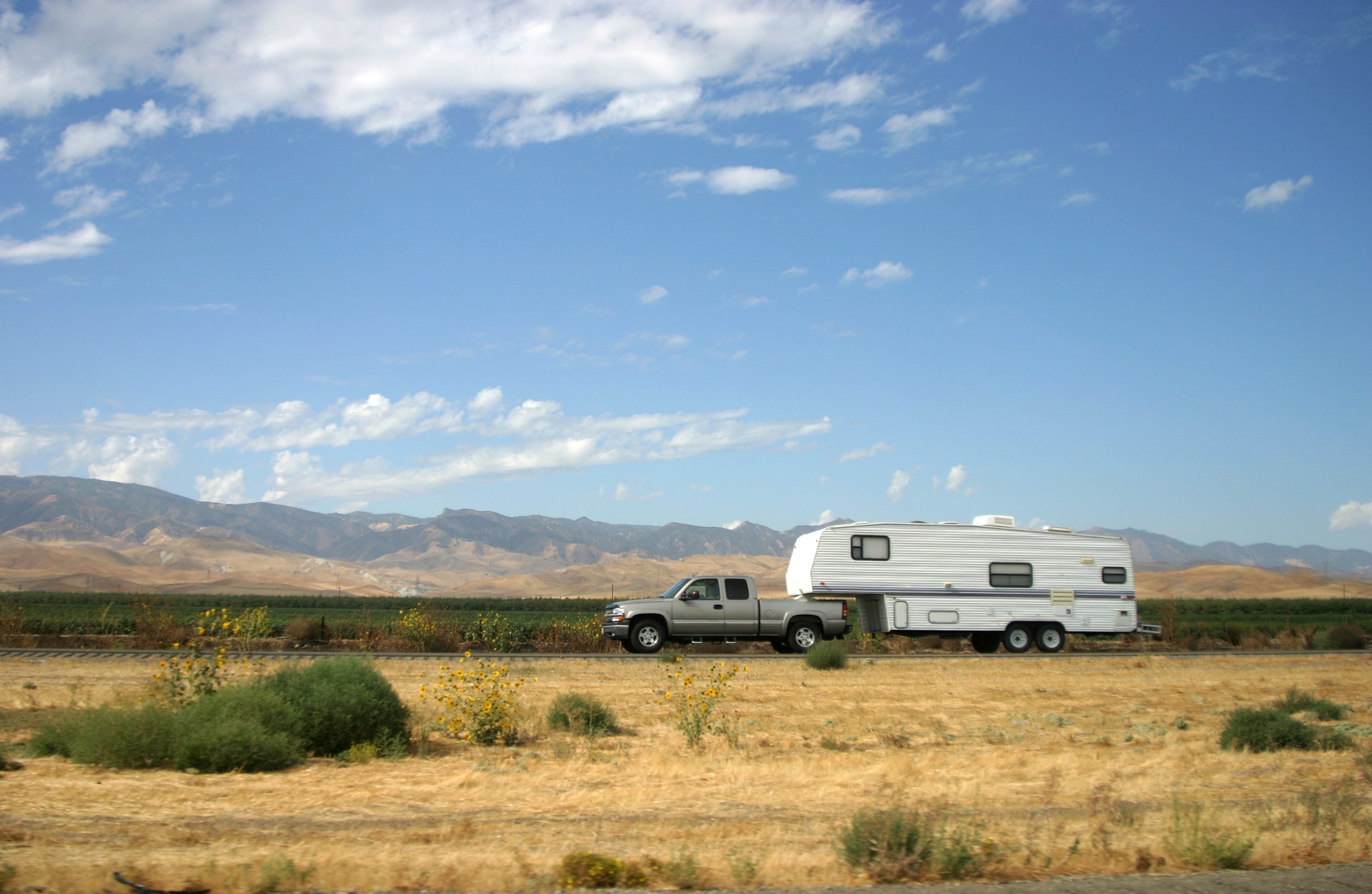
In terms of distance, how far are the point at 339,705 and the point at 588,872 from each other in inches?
232

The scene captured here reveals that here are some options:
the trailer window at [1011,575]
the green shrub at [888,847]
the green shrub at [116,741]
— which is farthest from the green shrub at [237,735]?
the trailer window at [1011,575]

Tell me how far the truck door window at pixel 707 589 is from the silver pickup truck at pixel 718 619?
1 cm

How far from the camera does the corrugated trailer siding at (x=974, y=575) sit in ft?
82.7

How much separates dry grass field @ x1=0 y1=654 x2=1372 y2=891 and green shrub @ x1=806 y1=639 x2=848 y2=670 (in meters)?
4.72

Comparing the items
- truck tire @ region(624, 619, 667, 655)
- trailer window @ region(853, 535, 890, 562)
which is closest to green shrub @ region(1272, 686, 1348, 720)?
trailer window @ region(853, 535, 890, 562)

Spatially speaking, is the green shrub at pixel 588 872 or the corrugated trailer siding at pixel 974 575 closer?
the green shrub at pixel 588 872

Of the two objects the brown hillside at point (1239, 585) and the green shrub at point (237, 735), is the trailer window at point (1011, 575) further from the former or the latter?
the brown hillside at point (1239, 585)

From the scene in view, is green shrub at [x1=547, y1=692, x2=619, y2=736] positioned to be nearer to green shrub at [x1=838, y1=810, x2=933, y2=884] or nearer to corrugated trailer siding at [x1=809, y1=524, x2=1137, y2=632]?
green shrub at [x1=838, y1=810, x2=933, y2=884]

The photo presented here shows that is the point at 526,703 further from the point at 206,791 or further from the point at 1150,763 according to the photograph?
the point at 1150,763

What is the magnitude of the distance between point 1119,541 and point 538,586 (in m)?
128

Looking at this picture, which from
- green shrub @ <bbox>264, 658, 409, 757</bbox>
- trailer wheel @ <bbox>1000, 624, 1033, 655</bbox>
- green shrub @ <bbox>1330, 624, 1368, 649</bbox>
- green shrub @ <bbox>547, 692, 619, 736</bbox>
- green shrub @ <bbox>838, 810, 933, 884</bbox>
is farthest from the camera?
green shrub @ <bbox>1330, 624, 1368, 649</bbox>

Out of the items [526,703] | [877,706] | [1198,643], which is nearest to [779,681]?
[877,706]

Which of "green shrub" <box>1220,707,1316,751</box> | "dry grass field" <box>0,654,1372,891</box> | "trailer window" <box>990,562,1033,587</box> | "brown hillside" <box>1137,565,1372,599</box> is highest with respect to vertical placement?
"trailer window" <box>990,562,1033,587</box>

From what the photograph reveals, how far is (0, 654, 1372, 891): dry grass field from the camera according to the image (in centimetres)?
658
